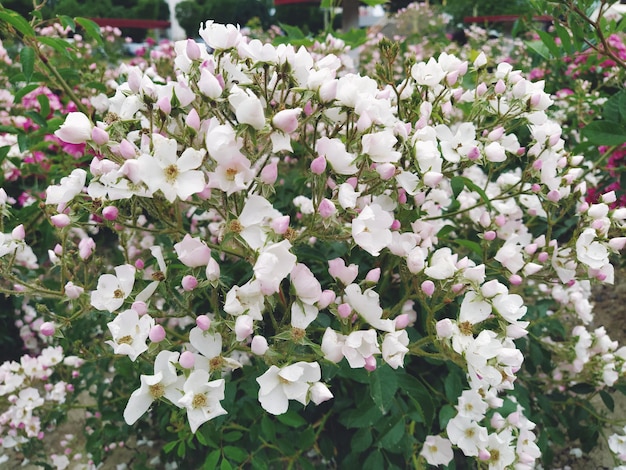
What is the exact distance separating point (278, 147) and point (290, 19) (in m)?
24.5

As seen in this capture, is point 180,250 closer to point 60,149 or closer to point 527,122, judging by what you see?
point 527,122

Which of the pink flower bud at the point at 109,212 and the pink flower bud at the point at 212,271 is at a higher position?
the pink flower bud at the point at 109,212

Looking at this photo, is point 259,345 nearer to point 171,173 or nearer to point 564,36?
point 171,173

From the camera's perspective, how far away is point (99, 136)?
0.85 meters

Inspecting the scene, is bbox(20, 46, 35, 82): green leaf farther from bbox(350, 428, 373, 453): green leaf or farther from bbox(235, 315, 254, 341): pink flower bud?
bbox(350, 428, 373, 453): green leaf

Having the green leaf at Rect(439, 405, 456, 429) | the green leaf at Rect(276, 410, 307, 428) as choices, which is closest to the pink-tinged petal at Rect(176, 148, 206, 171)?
the green leaf at Rect(276, 410, 307, 428)

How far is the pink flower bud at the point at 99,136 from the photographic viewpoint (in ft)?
2.77

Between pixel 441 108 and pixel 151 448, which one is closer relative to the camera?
pixel 441 108

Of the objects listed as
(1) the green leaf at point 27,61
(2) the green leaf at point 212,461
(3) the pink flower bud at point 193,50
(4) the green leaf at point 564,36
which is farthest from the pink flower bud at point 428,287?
(1) the green leaf at point 27,61

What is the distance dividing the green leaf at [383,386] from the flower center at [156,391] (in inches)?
18.1

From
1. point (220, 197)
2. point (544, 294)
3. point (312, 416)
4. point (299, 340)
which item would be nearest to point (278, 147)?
point (220, 197)

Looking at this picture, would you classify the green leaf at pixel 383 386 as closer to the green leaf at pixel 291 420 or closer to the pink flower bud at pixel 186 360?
the green leaf at pixel 291 420

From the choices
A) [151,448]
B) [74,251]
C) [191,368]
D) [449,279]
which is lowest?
[151,448]

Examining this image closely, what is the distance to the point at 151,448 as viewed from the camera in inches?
81.9
